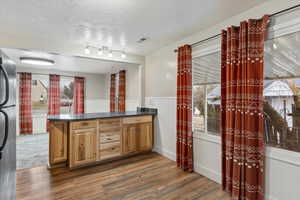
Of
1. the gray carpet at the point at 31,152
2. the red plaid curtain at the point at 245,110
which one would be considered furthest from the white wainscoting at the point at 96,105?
the red plaid curtain at the point at 245,110

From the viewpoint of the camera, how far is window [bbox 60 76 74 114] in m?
5.98

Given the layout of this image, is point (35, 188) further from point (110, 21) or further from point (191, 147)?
point (110, 21)

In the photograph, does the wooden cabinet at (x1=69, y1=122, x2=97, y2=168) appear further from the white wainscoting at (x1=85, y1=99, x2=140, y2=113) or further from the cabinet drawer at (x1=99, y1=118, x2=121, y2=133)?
the white wainscoting at (x1=85, y1=99, x2=140, y2=113)

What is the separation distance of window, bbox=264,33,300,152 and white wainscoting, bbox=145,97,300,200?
0.52ft

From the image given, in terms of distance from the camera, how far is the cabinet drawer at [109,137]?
2.99 metres

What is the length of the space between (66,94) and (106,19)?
484 cm

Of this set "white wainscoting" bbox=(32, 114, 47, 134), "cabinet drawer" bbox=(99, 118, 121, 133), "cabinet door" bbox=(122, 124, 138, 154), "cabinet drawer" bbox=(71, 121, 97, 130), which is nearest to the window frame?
"cabinet door" bbox=(122, 124, 138, 154)

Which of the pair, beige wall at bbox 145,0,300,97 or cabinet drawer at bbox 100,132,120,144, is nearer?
beige wall at bbox 145,0,300,97

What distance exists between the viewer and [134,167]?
9.34ft

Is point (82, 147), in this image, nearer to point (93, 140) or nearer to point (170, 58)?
point (93, 140)

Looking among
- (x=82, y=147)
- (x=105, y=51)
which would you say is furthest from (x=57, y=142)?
(x=105, y=51)

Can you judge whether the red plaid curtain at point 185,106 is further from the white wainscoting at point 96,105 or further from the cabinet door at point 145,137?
the white wainscoting at point 96,105

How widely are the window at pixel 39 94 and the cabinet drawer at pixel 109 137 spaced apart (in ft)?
13.0

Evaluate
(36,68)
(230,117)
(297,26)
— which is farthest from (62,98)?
(297,26)
